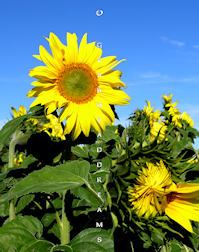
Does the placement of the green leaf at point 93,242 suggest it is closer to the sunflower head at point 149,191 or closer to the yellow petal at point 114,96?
the sunflower head at point 149,191

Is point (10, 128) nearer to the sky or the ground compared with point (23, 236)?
nearer to the sky

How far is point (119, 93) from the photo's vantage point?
183cm

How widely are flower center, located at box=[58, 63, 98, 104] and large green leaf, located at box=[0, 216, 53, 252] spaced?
2.27 ft

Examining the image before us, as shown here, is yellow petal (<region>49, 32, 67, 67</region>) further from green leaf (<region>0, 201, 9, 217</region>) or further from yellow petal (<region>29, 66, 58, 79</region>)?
green leaf (<region>0, 201, 9, 217</region>)

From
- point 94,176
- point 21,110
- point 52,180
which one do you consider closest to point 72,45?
point 94,176

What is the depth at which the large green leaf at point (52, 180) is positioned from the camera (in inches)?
43.8

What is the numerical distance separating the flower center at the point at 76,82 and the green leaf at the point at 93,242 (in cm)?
77

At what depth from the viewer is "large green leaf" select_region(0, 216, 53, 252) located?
4.68 ft

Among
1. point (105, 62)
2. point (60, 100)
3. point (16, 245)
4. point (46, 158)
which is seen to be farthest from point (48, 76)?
point (16, 245)

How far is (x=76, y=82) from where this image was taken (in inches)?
73.7

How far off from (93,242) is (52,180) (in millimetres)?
342

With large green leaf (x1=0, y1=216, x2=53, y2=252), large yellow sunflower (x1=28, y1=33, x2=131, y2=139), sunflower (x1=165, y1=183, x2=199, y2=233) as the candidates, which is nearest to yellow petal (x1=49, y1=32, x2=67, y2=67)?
large yellow sunflower (x1=28, y1=33, x2=131, y2=139)

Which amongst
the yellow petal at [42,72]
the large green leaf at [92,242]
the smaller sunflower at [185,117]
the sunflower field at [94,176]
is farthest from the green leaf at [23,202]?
the smaller sunflower at [185,117]

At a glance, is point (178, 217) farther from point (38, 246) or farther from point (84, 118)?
point (84, 118)
